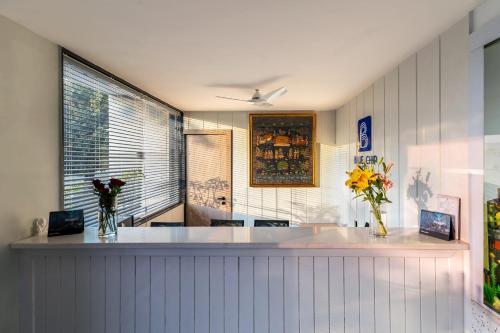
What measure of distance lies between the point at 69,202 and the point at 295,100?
2786mm

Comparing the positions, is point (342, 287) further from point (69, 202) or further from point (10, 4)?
point (10, 4)

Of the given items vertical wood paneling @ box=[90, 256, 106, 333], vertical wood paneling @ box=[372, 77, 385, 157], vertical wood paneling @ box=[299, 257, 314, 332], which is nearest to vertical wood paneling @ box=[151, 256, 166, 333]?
vertical wood paneling @ box=[90, 256, 106, 333]

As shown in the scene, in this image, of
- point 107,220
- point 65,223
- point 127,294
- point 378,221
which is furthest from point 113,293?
point 378,221

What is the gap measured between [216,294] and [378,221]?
3.55 feet

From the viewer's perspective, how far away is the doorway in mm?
4543

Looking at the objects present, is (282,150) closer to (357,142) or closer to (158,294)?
(357,142)

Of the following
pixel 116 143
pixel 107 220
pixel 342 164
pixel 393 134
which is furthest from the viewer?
pixel 342 164

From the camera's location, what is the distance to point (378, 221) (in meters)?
1.71

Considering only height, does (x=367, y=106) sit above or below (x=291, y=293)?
above

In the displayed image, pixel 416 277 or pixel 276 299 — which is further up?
pixel 416 277

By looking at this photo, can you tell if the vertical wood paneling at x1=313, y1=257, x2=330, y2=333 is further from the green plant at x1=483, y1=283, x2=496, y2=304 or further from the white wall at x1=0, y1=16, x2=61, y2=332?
the white wall at x1=0, y1=16, x2=61, y2=332

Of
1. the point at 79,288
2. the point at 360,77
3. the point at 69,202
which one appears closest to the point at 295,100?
the point at 360,77

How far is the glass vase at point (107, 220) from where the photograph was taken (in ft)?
5.50

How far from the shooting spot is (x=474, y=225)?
148cm
